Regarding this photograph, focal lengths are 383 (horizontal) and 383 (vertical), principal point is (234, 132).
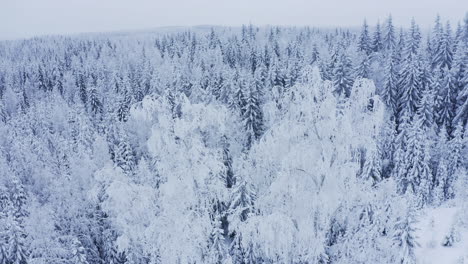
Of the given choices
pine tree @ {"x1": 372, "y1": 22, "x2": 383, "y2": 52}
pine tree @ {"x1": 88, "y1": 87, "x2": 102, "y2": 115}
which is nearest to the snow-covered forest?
pine tree @ {"x1": 88, "y1": 87, "x2": 102, "y2": 115}

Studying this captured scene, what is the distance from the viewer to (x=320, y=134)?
10672mm

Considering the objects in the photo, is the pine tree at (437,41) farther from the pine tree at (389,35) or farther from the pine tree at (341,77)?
the pine tree at (341,77)

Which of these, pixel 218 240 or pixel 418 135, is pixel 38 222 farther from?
pixel 418 135

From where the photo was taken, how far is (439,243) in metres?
22.9

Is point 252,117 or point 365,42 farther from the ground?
point 365,42

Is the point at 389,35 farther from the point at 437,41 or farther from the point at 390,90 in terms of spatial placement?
the point at 390,90

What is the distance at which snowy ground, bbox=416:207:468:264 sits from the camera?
69.2 feet

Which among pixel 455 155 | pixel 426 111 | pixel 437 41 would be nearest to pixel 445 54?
pixel 437 41

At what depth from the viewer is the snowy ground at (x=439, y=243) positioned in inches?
830

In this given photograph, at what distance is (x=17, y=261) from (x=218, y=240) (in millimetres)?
21477

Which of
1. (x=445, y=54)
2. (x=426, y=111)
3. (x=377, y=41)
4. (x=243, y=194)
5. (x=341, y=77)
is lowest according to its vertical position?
(x=426, y=111)

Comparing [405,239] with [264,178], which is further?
[405,239]

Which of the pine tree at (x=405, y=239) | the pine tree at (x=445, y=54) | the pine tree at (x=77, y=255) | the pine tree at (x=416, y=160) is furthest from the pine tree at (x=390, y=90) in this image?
the pine tree at (x=77, y=255)

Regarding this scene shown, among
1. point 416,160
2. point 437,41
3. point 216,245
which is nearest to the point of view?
point 216,245
